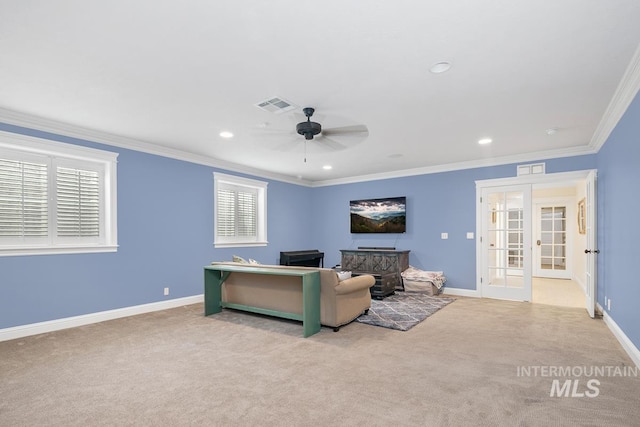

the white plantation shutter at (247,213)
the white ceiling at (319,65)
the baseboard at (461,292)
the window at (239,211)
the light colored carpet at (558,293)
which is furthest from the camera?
the white plantation shutter at (247,213)

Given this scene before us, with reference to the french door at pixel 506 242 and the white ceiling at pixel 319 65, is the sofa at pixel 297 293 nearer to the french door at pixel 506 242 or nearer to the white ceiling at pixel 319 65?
the white ceiling at pixel 319 65

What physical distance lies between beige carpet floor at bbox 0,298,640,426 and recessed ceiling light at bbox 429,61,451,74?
2.57 m

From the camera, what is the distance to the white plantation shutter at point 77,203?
4.23 meters

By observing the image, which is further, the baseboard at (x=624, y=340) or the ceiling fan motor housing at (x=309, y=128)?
the ceiling fan motor housing at (x=309, y=128)

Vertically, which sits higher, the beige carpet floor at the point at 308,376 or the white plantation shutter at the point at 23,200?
the white plantation shutter at the point at 23,200

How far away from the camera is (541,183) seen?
18.7ft

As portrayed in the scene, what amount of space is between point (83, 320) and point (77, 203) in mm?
1539

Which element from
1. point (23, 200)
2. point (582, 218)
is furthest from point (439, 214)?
point (23, 200)

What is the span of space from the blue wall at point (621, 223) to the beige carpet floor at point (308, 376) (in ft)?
1.44

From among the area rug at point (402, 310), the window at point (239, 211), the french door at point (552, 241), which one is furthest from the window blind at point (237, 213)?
the french door at point (552, 241)

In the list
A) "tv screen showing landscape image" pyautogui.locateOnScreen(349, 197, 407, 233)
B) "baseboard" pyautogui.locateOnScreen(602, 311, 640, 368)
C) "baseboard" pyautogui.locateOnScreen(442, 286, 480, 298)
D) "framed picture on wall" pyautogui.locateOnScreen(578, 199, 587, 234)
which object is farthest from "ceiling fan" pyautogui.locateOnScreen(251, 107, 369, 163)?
"framed picture on wall" pyautogui.locateOnScreen(578, 199, 587, 234)

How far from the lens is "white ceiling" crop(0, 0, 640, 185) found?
2080 millimetres

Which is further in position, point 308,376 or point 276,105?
point 276,105

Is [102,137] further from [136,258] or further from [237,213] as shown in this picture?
[237,213]
